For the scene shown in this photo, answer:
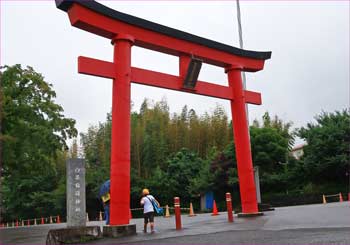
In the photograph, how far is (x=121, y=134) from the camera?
1038cm

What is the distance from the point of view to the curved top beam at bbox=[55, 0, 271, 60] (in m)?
10.4

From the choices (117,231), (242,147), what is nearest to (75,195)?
(117,231)

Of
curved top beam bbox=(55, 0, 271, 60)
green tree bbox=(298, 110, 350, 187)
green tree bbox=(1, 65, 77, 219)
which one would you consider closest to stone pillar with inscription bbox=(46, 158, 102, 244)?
curved top beam bbox=(55, 0, 271, 60)

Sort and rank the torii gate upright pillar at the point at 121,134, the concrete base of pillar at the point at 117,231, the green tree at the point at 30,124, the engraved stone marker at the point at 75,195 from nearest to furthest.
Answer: the engraved stone marker at the point at 75,195 < the concrete base of pillar at the point at 117,231 < the torii gate upright pillar at the point at 121,134 < the green tree at the point at 30,124

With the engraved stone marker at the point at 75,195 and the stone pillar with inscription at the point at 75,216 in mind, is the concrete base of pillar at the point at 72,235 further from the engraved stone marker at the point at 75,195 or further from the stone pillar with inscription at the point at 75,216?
the engraved stone marker at the point at 75,195

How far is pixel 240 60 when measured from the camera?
565 inches

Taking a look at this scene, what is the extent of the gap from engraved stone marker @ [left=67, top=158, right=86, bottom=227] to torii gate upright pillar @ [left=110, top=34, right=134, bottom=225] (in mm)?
858

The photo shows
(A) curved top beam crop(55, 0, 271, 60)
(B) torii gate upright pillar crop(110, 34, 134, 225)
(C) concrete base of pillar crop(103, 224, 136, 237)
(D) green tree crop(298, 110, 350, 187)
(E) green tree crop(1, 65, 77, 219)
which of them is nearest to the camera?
(C) concrete base of pillar crop(103, 224, 136, 237)

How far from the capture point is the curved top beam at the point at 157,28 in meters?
10.4

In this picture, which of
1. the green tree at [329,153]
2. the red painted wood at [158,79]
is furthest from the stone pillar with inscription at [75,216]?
the green tree at [329,153]

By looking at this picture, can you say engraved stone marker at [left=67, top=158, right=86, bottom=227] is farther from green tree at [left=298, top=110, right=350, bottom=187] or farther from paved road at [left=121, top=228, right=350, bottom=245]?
green tree at [left=298, top=110, right=350, bottom=187]

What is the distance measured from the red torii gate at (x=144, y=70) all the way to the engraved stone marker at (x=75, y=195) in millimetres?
866

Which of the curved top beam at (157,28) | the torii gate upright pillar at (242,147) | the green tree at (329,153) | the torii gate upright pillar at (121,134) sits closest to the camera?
the torii gate upright pillar at (121,134)

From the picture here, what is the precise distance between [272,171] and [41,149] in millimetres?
16583
